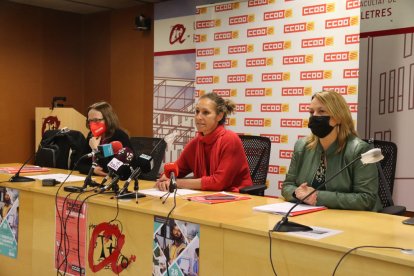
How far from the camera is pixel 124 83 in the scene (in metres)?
6.46

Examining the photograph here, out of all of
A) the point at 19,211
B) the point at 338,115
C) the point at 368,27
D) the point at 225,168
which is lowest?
the point at 19,211

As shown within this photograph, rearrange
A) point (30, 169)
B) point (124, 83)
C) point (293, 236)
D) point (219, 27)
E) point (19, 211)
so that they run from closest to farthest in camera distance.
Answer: point (293, 236) < point (19, 211) < point (30, 169) < point (219, 27) < point (124, 83)

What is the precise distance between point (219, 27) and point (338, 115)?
273cm

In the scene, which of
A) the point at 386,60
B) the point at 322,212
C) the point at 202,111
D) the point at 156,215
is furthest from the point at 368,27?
the point at 156,215

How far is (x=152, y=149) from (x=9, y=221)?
126 centimetres

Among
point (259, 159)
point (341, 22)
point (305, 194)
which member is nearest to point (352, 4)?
point (341, 22)

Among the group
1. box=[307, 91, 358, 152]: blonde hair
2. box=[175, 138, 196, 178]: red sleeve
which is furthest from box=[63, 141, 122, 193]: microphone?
box=[307, 91, 358, 152]: blonde hair

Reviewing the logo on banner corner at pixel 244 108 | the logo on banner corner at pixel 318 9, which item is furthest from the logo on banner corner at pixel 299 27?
the logo on banner corner at pixel 244 108

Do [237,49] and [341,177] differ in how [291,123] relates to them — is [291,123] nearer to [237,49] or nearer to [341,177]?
[237,49]

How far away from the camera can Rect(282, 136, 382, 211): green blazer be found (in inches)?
90.7

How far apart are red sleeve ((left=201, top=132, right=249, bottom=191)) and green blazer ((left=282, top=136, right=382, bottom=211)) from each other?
46cm

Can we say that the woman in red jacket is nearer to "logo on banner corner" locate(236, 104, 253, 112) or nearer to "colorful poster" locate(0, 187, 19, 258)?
"colorful poster" locate(0, 187, 19, 258)

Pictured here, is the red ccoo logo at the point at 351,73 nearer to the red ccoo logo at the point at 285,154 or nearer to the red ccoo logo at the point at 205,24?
the red ccoo logo at the point at 285,154

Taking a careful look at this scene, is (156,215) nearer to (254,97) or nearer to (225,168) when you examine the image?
(225,168)
